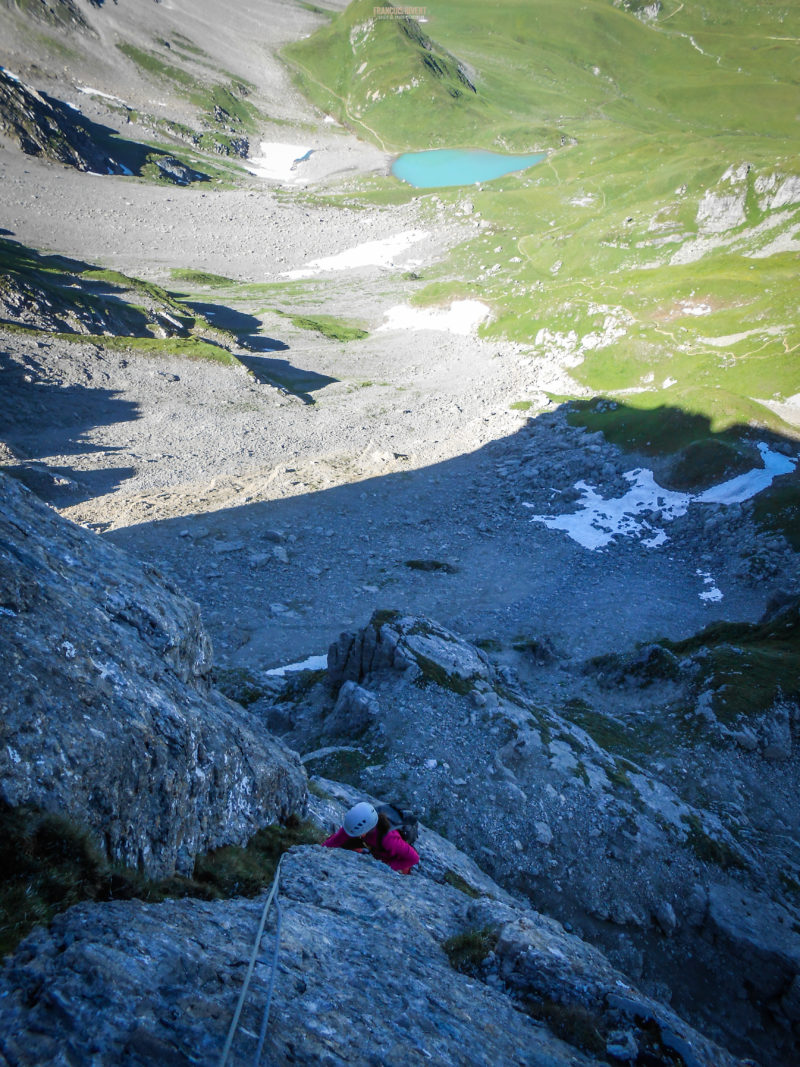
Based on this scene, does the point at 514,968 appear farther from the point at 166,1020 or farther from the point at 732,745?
the point at 732,745

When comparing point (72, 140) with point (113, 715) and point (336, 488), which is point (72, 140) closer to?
point (336, 488)

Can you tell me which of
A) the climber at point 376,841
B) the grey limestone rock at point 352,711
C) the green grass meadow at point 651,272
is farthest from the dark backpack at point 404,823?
the green grass meadow at point 651,272

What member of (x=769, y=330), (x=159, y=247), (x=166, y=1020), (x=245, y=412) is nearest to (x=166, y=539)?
(x=245, y=412)

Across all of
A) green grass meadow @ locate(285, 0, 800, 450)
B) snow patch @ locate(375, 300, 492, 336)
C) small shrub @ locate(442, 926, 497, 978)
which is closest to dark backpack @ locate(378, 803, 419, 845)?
small shrub @ locate(442, 926, 497, 978)

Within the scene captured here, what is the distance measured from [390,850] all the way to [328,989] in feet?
16.2

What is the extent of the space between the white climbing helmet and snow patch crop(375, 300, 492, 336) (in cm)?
8749

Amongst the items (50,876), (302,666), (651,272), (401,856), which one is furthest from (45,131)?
(50,876)

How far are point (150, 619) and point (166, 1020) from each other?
7.23m

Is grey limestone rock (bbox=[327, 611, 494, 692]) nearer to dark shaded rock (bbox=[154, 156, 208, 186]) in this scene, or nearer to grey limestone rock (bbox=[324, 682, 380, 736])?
grey limestone rock (bbox=[324, 682, 380, 736])

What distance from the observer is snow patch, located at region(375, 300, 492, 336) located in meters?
92.5

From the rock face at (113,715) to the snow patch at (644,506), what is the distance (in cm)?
3700

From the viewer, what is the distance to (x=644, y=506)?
47.1 metres

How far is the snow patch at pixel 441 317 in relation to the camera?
9250 cm

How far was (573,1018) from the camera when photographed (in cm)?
838
